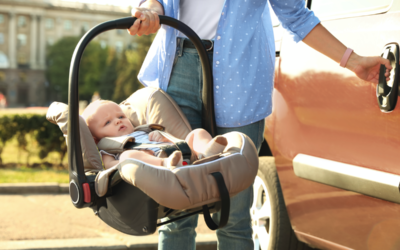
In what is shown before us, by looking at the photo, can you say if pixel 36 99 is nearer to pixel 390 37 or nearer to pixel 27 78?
pixel 27 78

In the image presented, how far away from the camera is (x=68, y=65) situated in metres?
76.1

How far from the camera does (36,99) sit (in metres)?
81.6

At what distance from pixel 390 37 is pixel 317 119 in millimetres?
558

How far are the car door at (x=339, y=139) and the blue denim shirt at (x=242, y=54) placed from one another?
0.32m

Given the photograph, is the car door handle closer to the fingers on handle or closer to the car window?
the car window

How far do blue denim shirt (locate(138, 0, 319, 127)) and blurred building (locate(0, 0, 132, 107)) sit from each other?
79992mm

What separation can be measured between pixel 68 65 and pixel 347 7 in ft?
257

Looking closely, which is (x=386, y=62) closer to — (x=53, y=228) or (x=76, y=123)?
(x=76, y=123)

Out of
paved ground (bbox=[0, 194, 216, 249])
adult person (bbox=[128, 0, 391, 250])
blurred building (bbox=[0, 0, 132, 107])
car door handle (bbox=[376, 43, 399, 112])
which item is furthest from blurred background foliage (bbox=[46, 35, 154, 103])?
car door handle (bbox=[376, 43, 399, 112])

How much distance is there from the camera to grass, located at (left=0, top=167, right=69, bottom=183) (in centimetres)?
552

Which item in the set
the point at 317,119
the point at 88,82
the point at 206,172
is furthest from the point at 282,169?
the point at 88,82

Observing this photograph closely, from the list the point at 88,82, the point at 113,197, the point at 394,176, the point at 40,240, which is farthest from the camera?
Result: the point at 88,82

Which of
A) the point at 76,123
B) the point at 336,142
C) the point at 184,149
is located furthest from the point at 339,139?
the point at 76,123

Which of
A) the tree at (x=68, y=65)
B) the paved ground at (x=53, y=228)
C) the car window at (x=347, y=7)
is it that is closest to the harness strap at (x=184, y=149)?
the car window at (x=347, y=7)
